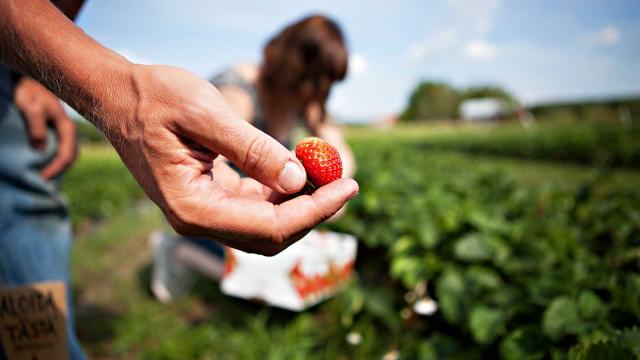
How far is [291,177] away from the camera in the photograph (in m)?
0.88

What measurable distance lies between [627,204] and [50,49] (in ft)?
11.0

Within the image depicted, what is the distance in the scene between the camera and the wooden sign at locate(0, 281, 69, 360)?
43.7 inches

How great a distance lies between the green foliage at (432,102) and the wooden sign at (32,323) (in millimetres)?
74101

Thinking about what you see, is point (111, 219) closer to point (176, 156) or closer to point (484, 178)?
point (484, 178)

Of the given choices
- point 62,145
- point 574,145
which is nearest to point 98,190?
point 62,145

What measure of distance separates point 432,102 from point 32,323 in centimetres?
8051

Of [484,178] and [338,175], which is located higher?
[338,175]

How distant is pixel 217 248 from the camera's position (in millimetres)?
2910

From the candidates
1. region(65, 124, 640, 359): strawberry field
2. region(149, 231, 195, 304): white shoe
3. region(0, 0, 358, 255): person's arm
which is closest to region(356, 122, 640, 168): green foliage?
region(65, 124, 640, 359): strawberry field

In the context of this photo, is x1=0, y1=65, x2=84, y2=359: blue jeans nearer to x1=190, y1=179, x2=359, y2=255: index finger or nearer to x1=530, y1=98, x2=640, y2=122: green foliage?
x1=190, y1=179, x2=359, y2=255: index finger

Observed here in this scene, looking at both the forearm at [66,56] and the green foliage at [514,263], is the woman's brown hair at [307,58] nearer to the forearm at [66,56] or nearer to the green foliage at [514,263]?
the green foliage at [514,263]

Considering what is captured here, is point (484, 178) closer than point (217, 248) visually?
No

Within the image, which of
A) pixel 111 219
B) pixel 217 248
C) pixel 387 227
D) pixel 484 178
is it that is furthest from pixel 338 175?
pixel 111 219

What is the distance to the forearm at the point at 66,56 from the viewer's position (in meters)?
0.81
